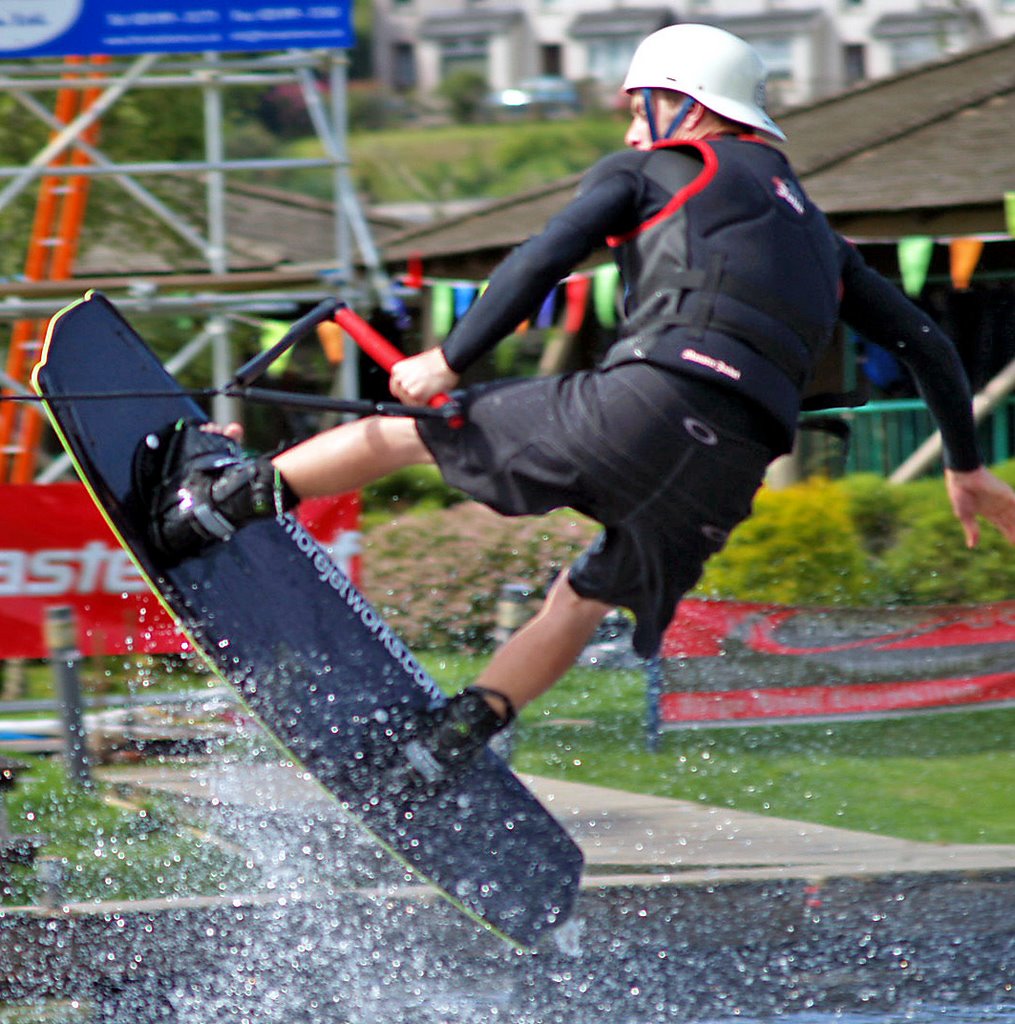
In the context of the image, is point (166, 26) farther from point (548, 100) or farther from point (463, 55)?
point (463, 55)

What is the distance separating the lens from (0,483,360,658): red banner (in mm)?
5996

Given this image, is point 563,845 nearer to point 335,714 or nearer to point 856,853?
point 335,714

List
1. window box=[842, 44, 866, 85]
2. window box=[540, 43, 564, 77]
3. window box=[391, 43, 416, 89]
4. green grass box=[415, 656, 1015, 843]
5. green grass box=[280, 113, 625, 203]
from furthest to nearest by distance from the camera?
window box=[391, 43, 416, 89]
window box=[540, 43, 564, 77]
window box=[842, 44, 866, 85]
green grass box=[280, 113, 625, 203]
green grass box=[415, 656, 1015, 843]

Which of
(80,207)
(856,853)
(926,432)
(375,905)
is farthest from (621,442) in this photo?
(926,432)

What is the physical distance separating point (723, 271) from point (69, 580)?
3.33m

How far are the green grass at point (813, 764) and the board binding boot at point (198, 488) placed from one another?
2.14 metres

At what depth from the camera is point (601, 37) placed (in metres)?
62.7

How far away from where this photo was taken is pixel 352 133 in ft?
169

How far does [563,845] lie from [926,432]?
705 centimetres

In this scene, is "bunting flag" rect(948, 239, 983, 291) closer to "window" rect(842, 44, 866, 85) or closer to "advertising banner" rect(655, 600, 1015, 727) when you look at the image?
"advertising banner" rect(655, 600, 1015, 727)

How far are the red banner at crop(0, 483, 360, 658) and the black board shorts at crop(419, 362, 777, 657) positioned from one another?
2.66 m

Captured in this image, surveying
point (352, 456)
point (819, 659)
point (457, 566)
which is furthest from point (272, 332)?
point (352, 456)

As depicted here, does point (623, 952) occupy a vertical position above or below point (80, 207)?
below

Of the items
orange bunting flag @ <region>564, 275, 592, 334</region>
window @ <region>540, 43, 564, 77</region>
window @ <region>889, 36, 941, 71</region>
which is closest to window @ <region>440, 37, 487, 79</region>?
window @ <region>540, 43, 564, 77</region>
